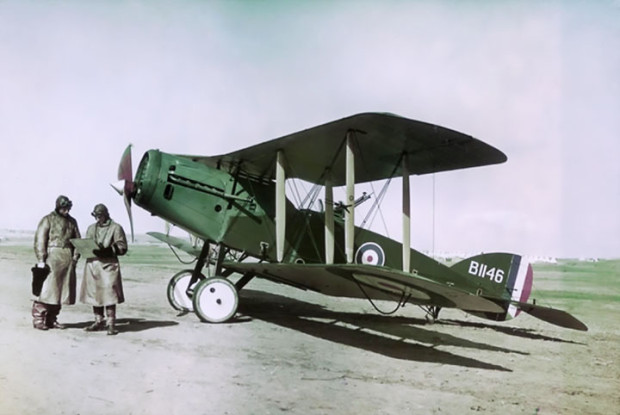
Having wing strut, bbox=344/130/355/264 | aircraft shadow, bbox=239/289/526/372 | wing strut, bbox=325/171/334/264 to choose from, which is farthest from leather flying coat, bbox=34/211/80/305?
wing strut, bbox=344/130/355/264

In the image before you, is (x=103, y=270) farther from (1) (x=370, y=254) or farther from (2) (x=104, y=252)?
(1) (x=370, y=254)

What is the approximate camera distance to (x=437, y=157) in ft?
21.4

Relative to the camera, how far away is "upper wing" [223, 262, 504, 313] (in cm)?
468

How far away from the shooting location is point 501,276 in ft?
25.4

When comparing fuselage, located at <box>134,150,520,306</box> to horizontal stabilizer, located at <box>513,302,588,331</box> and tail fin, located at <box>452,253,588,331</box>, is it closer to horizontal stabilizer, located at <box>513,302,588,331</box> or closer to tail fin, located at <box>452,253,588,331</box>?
tail fin, located at <box>452,253,588,331</box>

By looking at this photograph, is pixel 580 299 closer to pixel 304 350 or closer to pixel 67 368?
pixel 304 350

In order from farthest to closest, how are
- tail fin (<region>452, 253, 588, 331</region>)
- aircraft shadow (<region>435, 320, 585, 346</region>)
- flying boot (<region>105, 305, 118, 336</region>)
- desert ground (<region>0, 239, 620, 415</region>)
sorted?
tail fin (<region>452, 253, 588, 331</region>), aircraft shadow (<region>435, 320, 585, 346</region>), flying boot (<region>105, 305, 118, 336</region>), desert ground (<region>0, 239, 620, 415</region>)

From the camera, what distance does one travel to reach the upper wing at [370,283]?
4.68 metres

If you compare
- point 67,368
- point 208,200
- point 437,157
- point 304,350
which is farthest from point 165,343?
point 437,157

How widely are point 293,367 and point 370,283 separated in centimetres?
154

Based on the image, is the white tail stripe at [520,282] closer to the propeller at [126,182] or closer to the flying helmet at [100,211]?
the propeller at [126,182]

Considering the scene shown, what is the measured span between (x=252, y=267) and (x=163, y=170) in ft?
6.30

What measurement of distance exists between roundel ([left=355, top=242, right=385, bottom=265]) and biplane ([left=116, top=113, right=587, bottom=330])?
18mm

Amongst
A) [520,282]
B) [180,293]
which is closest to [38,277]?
[180,293]
